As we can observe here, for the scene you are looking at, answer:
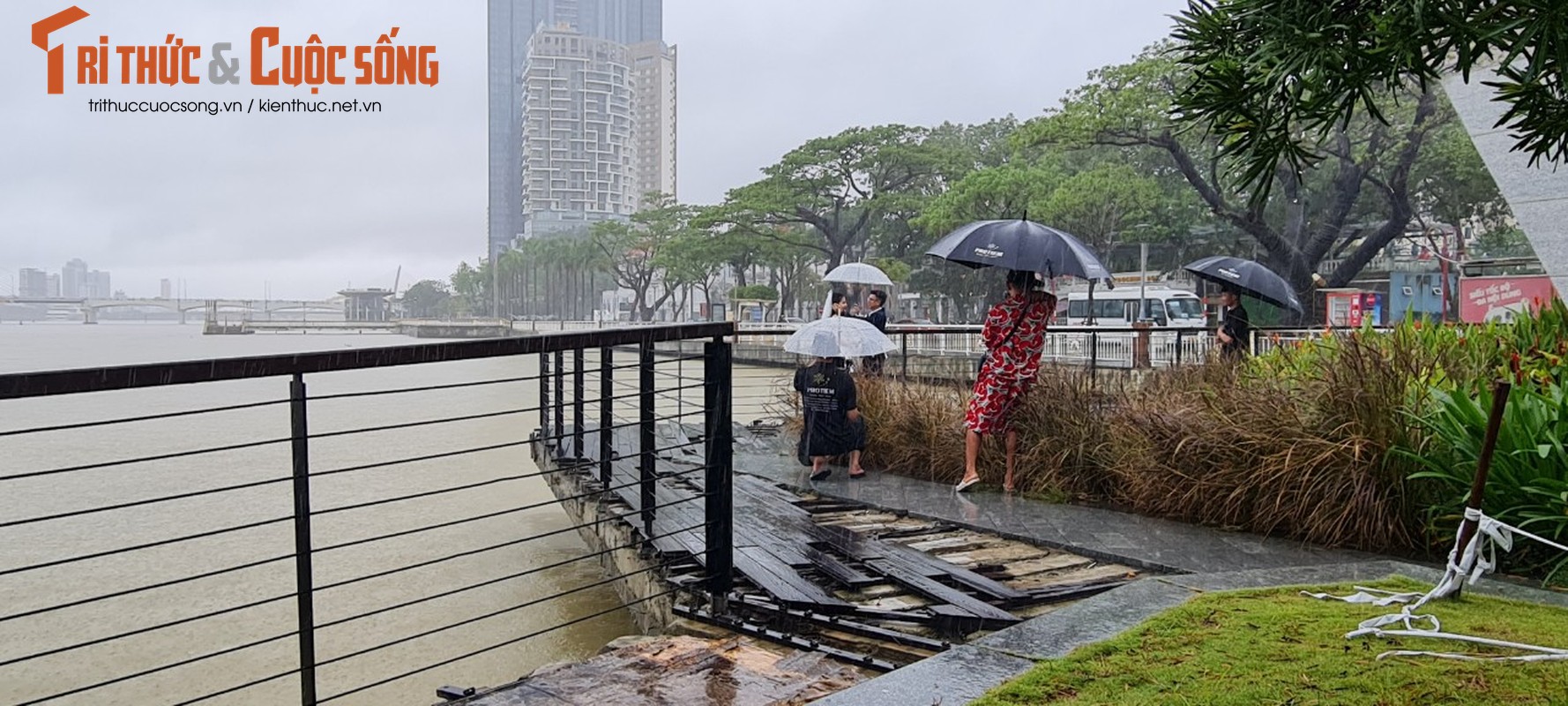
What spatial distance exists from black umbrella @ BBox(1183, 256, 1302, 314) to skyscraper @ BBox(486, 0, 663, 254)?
12305 centimetres


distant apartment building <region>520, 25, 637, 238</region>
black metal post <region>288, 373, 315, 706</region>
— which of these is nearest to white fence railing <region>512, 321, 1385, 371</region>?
black metal post <region>288, 373, 315, 706</region>

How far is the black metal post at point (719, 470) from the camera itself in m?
3.84

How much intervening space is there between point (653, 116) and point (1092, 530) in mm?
132128

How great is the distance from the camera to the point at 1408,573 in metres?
3.80

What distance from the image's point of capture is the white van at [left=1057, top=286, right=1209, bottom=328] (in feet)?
90.4

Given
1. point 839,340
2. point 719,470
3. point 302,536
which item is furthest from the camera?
point 839,340

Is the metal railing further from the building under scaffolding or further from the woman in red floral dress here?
the building under scaffolding

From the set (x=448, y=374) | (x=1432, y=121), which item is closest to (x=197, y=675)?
(x=1432, y=121)

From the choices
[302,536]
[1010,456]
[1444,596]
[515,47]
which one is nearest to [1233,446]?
[1010,456]

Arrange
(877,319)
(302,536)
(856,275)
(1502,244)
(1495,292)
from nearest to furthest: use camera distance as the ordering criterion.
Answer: (302,536) < (877,319) < (856,275) < (1495,292) < (1502,244)

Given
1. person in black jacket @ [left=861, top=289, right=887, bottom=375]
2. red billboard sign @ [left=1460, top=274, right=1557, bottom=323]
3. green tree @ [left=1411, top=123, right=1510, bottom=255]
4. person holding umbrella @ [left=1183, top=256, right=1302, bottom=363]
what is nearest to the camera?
person holding umbrella @ [left=1183, top=256, right=1302, bottom=363]

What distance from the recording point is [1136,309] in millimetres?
28719

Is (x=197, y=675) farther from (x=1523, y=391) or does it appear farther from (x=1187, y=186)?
(x=1187, y=186)

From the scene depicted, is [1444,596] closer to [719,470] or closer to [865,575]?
[865,575]
